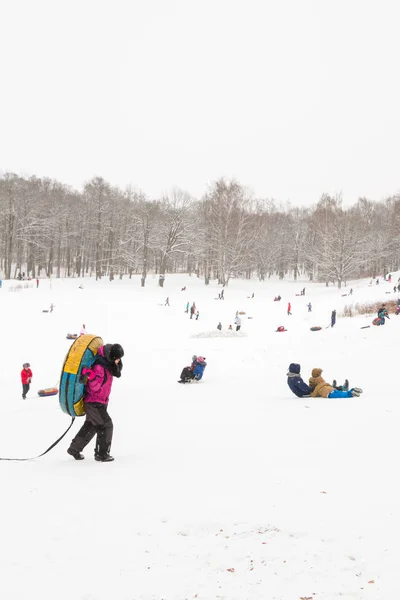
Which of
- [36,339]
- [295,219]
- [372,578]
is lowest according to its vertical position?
[36,339]

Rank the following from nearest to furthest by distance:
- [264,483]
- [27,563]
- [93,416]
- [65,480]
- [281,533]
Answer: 1. [27,563]
2. [281,533]
3. [264,483]
4. [65,480]
5. [93,416]

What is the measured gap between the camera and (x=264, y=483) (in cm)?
497

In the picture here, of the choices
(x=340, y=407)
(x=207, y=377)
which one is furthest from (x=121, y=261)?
(x=340, y=407)

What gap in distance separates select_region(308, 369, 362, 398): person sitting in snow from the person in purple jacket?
6192 mm

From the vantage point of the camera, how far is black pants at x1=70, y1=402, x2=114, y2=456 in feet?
19.5

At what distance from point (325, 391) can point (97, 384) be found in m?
6.60

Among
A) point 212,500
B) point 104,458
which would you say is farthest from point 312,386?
point 212,500

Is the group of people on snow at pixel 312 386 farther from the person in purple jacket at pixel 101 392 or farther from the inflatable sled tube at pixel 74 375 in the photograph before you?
the inflatable sled tube at pixel 74 375

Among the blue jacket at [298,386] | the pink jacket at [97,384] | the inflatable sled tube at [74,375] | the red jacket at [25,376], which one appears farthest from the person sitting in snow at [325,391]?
the red jacket at [25,376]

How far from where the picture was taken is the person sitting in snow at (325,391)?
10289mm

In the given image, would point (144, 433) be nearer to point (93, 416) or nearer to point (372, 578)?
point (93, 416)

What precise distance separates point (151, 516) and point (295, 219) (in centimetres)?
8081

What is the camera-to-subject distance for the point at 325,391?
10.6 metres

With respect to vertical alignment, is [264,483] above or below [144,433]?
above
